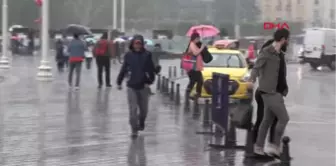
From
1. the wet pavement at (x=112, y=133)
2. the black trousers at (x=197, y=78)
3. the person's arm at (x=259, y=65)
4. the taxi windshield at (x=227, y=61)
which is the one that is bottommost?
the wet pavement at (x=112, y=133)

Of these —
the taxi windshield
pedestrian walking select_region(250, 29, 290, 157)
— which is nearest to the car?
the taxi windshield

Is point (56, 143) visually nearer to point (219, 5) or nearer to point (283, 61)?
point (283, 61)

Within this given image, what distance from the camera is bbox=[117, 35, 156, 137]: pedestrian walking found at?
13.9 metres

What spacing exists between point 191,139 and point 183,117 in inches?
137

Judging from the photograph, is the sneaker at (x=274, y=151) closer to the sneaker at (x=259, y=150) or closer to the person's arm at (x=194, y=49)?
the sneaker at (x=259, y=150)

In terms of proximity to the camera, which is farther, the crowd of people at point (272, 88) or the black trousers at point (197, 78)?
the black trousers at point (197, 78)

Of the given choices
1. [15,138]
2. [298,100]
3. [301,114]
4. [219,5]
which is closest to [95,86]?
[298,100]

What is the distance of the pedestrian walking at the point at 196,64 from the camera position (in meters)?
18.8

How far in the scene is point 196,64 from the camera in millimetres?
18969

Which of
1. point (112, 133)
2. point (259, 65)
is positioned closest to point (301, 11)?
point (112, 133)

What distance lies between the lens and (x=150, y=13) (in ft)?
326

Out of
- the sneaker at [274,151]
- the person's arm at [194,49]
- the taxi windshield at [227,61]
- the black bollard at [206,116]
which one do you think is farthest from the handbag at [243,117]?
the taxi windshield at [227,61]

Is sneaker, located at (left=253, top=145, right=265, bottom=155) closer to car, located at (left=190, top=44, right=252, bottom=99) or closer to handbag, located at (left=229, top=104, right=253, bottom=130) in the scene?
handbag, located at (left=229, top=104, right=253, bottom=130)

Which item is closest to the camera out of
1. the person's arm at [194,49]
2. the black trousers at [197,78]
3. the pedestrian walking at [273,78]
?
the pedestrian walking at [273,78]
